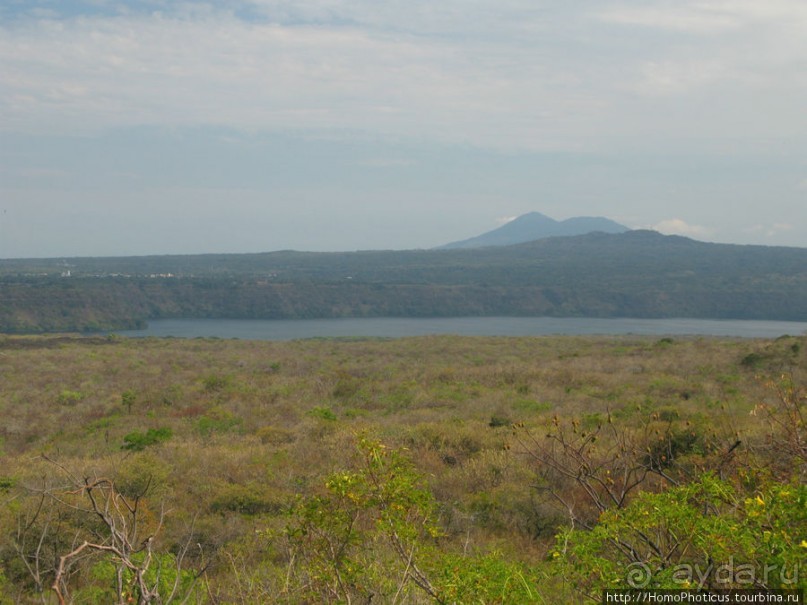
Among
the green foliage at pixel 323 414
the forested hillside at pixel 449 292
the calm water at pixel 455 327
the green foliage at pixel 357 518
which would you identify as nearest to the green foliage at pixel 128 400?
the green foliage at pixel 323 414

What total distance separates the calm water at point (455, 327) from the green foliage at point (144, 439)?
170ft

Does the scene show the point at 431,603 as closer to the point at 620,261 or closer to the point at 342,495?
the point at 342,495

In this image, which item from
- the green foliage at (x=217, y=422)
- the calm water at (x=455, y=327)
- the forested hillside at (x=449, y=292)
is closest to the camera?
the green foliage at (x=217, y=422)

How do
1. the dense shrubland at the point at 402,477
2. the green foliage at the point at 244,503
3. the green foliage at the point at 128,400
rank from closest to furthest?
the dense shrubland at the point at 402,477 < the green foliage at the point at 244,503 < the green foliage at the point at 128,400

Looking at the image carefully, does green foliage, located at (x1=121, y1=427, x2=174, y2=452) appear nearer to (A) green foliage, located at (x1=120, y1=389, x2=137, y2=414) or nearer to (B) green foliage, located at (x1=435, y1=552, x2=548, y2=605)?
(A) green foliage, located at (x1=120, y1=389, x2=137, y2=414)

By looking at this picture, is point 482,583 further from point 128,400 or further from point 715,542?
point 128,400

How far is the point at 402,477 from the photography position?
11.2ft

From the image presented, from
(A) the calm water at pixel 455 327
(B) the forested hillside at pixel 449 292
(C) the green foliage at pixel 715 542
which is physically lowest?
(A) the calm water at pixel 455 327

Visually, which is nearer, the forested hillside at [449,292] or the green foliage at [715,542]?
the green foliage at [715,542]

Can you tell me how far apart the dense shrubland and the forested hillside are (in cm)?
5283

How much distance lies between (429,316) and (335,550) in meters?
91.1

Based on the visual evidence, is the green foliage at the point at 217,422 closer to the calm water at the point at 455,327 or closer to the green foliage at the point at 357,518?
the green foliage at the point at 357,518

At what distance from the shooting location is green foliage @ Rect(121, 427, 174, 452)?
10.8 m

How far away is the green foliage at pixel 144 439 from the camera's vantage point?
1083 centimetres
